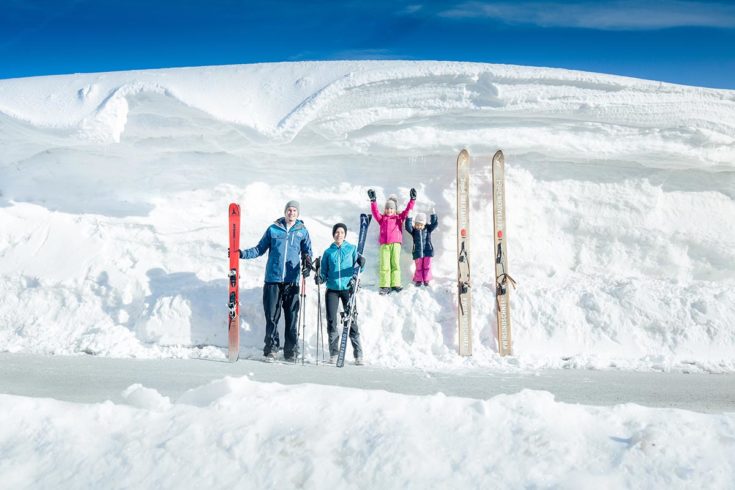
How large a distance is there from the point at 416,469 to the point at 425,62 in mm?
8984

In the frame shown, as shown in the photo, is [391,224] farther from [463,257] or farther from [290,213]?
[290,213]

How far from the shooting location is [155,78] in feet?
36.4

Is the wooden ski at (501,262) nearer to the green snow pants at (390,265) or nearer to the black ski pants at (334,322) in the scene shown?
the green snow pants at (390,265)

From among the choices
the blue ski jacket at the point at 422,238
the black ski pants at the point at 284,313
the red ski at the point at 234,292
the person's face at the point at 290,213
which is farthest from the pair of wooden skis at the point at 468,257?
the red ski at the point at 234,292

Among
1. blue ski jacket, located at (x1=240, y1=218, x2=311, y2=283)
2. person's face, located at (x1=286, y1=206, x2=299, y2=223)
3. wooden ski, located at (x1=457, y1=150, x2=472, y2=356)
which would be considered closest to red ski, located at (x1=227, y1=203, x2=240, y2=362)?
blue ski jacket, located at (x1=240, y1=218, x2=311, y2=283)

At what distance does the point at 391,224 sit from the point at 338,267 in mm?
2000

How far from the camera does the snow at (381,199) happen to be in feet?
29.6

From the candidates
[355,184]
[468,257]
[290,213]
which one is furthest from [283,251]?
[355,184]

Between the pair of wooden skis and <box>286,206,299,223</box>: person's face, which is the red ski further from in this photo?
the pair of wooden skis

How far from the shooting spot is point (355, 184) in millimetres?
11500

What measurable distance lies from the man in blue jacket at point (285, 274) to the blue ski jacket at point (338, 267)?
237mm

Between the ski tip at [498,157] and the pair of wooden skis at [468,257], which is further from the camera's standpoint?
the ski tip at [498,157]

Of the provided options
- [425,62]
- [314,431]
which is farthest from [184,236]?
A: [314,431]

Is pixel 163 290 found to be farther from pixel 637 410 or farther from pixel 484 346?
pixel 637 410
